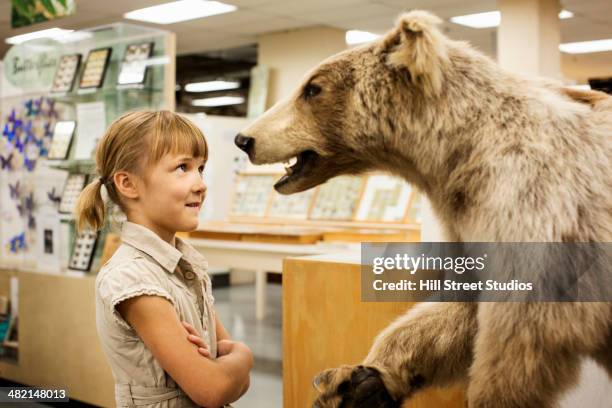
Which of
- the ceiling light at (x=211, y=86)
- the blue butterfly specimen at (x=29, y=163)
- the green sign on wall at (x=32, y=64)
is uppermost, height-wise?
the ceiling light at (x=211, y=86)

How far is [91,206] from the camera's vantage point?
1.41 meters

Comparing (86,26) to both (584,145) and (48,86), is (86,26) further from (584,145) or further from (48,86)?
(584,145)

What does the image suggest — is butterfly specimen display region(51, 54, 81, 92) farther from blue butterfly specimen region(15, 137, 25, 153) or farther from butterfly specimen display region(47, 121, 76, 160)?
blue butterfly specimen region(15, 137, 25, 153)

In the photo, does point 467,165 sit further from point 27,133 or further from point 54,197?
→ point 27,133

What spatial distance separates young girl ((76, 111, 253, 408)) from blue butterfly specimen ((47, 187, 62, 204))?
2.35m

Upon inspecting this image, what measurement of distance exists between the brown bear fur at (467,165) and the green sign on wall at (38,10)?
82.6 inches

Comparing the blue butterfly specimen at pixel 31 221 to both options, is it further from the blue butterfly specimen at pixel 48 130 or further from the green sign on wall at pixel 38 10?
the green sign on wall at pixel 38 10

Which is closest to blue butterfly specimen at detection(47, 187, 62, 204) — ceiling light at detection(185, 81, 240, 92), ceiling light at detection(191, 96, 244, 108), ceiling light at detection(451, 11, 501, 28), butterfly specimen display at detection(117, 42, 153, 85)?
butterfly specimen display at detection(117, 42, 153, 85)

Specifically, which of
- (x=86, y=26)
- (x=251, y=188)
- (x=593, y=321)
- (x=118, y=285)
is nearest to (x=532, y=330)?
(x=593, y=321)

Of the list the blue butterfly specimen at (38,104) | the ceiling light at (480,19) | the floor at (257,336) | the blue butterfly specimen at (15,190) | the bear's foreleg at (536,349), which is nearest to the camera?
the bear's foreleg at (536,349)

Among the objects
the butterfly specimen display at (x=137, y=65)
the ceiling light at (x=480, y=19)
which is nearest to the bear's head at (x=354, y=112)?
the ceiling light at (x=480, y=19)

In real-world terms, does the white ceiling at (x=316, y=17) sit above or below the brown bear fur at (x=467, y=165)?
above

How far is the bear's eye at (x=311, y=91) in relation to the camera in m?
1.35

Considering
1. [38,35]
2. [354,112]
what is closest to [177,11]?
[38,35]
